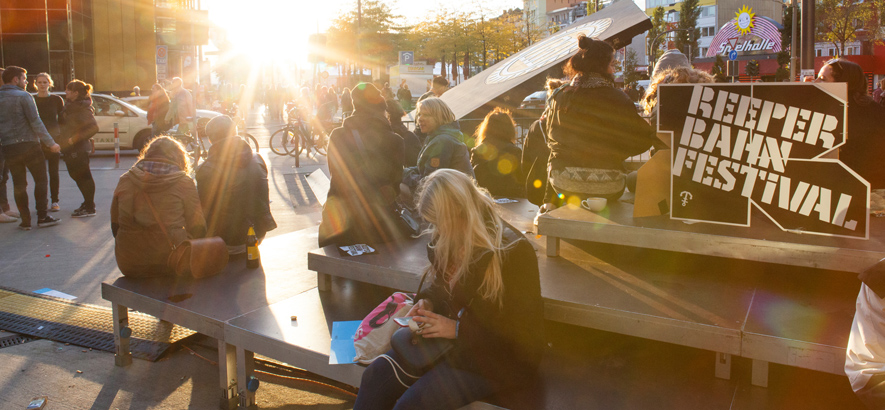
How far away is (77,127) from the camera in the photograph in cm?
934

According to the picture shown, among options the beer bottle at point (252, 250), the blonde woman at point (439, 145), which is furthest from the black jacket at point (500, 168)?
the beer bottle at point (252, 250)

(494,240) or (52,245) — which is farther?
(52,245)

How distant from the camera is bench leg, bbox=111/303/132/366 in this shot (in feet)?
15.1

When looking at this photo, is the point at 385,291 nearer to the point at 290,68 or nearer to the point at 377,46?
the point at 377,46

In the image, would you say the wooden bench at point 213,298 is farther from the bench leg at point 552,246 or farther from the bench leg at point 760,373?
the bench leg at point 760,373

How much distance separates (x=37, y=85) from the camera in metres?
9.20

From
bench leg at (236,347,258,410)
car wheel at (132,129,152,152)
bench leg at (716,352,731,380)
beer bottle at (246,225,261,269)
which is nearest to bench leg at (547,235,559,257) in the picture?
bench leg at (716,352,731,380)

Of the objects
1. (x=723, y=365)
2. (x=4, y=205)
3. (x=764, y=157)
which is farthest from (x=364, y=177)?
(x=4, y=205)

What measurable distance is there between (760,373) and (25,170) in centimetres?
871

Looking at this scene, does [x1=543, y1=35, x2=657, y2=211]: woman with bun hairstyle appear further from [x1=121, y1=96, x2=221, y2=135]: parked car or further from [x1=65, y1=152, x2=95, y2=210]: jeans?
[x1=121, y1=96, x2=221, y2=135]: parked car

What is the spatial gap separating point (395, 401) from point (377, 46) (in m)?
47.6

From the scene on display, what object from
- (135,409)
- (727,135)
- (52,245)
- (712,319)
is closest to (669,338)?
(712,319)

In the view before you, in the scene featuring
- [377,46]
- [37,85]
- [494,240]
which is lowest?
[494,240]

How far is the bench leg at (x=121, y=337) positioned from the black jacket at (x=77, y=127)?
5451 millimetres
